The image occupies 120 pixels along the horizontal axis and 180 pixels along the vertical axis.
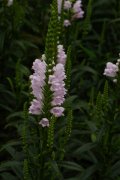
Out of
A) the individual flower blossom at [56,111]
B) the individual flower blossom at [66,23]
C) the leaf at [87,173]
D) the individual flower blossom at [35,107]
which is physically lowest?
the leaf at [87,173]

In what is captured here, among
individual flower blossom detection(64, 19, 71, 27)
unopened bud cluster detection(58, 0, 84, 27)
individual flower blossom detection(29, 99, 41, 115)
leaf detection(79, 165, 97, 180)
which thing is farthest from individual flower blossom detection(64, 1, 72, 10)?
individual flower blossom detection(29, 99, 41, 115)

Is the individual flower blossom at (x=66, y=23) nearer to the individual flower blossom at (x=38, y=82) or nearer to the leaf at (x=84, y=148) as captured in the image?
the leaf at (x=84, y=148)

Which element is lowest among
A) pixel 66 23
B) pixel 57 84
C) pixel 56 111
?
pixel 56 111

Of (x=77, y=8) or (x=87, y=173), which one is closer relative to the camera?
(x=87, y=173)

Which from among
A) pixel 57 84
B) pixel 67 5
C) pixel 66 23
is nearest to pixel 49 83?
pixel 57 84

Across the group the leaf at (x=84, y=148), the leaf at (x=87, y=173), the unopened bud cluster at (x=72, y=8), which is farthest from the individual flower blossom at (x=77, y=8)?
the leaf at (x=87, y=173)

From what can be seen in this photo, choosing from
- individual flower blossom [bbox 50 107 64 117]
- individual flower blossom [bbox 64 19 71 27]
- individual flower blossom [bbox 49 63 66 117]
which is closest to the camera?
individual flower blossom [bbox 49 63 66 117]

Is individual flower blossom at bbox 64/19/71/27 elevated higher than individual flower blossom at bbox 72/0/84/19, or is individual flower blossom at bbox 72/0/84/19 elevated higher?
individual flower blossom at bbox 72/0/84/19

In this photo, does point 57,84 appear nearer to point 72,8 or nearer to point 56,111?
point 56,111

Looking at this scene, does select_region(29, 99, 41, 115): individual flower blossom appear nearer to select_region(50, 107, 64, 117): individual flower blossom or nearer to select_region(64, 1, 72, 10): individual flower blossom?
select_region(50, 107, 64, 117): individual flower blossom

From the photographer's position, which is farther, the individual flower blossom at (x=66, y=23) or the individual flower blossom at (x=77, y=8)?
the individual flower blossom at (x=77, y=8)

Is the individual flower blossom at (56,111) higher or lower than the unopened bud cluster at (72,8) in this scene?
lower
